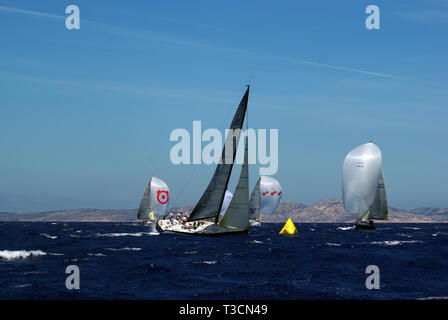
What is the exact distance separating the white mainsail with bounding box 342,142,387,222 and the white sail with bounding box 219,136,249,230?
36550mm

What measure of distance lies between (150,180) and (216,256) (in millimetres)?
74482

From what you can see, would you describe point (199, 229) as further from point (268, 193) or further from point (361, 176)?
point (268, 193)

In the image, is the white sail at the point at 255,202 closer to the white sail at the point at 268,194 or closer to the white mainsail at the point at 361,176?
the white sail at the point at 268,194

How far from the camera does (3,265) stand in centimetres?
3325

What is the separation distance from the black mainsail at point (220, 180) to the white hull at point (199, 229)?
0.99 m

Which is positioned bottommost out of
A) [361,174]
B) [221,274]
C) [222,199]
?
[221,274]

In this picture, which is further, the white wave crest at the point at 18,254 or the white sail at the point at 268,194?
the white sail at the point at 268,194

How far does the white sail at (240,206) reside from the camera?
5241 centimetres

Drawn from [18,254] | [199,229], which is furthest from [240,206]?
[18,254]

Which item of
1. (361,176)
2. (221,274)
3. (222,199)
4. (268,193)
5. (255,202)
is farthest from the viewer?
(268,193)

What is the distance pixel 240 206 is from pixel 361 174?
38.0 m

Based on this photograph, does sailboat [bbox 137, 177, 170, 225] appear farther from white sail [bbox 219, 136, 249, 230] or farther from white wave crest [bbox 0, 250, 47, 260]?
white wave crest [bbox 0, 250, 47, 260]

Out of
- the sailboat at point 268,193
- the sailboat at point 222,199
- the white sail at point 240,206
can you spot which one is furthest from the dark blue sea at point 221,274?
the sailboat at point 268,193

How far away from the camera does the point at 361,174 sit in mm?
85000
